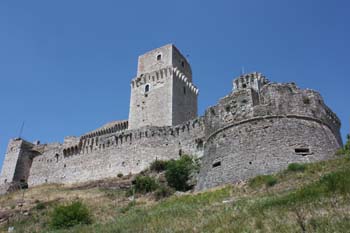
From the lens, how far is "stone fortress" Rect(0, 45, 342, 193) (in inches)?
627

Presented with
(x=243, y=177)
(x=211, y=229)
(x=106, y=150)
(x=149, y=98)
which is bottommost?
(x=211, y=229)

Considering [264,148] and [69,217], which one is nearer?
[69,217]

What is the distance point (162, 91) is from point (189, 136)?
12.4m

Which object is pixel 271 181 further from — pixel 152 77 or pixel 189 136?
pixel 152 77

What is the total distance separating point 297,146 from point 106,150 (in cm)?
2388

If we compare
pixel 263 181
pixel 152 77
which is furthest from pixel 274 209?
pixel 152 77

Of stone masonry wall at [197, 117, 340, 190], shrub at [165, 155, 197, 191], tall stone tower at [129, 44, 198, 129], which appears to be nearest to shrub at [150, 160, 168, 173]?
shrub at [165, 155, 197, 191]

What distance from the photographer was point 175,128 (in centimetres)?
3219

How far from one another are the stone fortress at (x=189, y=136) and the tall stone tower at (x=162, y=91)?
12cm

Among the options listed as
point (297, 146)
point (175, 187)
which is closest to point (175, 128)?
point (175, 187)

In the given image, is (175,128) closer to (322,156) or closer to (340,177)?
(322,156)

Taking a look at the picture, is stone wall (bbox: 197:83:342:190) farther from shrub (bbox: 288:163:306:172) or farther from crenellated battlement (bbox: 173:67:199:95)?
crenellated battlement (bbox: 173:67:199:95)

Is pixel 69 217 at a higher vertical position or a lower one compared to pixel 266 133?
lower

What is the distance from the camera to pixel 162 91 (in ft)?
137
